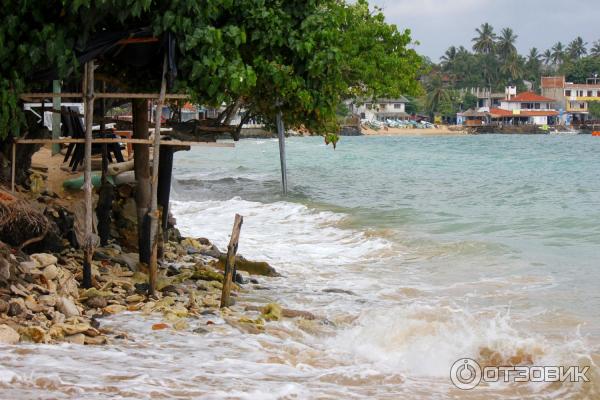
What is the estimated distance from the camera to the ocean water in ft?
23.2

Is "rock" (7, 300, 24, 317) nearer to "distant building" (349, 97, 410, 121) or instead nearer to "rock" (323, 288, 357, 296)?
"rock" (323, 288, 357, 296)

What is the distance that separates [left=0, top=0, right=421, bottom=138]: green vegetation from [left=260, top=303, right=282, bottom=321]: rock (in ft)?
8.18

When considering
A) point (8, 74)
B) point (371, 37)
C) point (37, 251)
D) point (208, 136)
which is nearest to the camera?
point (8, 74)

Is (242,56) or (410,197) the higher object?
(242,56)

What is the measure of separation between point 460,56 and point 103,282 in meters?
130

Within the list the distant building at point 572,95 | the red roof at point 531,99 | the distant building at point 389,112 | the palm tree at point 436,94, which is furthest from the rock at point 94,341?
the palm tree at point 436,94

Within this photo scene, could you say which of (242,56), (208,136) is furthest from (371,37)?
(242,56)

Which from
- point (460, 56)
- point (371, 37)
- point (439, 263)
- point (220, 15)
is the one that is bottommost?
point (439, 263)

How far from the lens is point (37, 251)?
32.6 ft

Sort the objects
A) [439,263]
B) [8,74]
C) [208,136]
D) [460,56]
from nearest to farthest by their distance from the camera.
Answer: [8,74]
[439,263]
[208,136]
[460,56]

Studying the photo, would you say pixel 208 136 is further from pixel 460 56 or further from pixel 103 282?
pixel 460 56

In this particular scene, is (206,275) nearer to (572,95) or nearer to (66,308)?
(66,308)

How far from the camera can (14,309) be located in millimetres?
7977

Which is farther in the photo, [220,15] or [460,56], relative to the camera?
[460,56]
